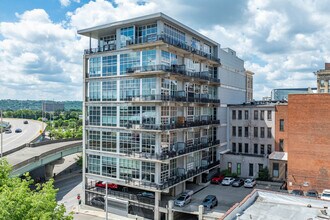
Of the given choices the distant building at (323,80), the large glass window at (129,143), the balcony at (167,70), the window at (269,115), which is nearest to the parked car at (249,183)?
the window at (269,115)

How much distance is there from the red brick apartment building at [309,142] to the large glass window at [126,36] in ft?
76.8

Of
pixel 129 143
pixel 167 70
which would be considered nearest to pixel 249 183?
pixel 129 143

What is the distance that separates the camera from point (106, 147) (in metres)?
39.4

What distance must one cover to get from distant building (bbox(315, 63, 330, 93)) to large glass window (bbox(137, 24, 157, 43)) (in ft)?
269

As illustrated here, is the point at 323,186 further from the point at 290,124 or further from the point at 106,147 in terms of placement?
the point at 106,147

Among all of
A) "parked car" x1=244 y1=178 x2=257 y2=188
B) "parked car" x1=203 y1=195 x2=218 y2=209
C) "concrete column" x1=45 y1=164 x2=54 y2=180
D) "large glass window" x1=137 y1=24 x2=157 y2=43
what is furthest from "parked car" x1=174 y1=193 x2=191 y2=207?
"concrete column" x1=45 y1=164 x2=54 y2=180

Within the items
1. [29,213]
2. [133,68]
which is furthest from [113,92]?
[29,213]

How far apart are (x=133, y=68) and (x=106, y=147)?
11.0 metres

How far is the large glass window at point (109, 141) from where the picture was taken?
38531 millimetres

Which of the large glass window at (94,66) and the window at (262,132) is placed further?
the window at (262,132)

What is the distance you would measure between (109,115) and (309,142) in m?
26.8

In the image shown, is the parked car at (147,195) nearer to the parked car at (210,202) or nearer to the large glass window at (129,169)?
the large glass window at (129,169)

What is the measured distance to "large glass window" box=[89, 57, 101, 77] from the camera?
40.2 meters

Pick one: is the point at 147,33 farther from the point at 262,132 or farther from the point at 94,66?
the point at 262,132
